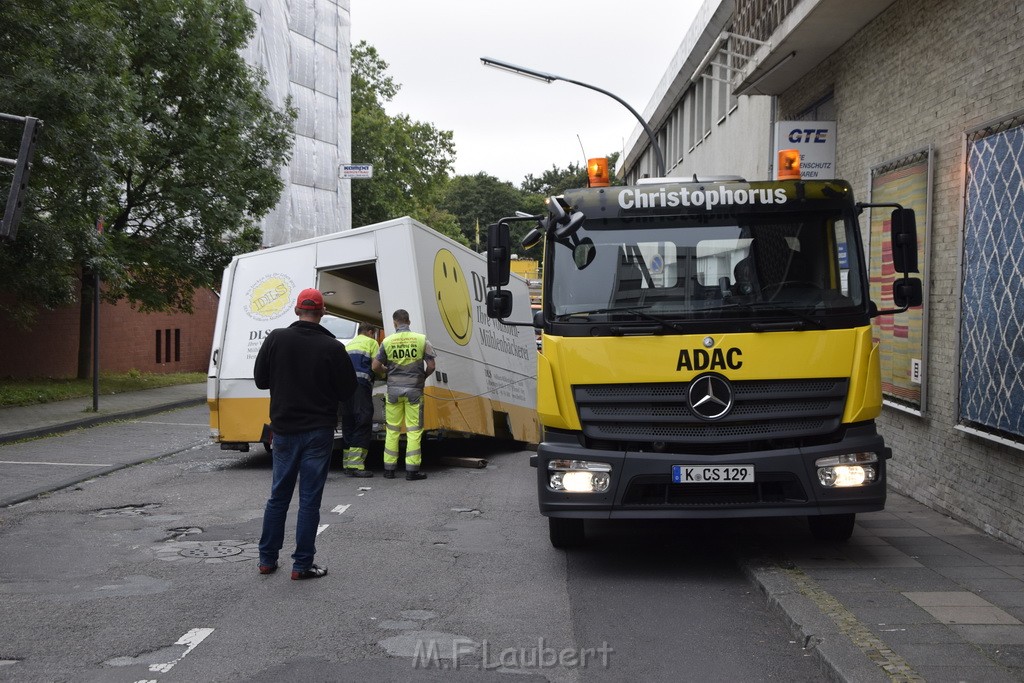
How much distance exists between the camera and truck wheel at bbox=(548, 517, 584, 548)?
7727 millimetres

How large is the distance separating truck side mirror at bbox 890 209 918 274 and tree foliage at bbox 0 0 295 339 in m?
12.8

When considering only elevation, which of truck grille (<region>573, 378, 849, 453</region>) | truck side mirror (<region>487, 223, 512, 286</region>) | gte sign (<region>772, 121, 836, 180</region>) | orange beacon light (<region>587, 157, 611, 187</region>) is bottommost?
truck grille (<region>573, 378, 849, 453</region>)

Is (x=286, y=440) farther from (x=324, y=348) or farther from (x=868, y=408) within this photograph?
(x=868, y=408)

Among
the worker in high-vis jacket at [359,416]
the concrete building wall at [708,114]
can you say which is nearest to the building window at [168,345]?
the concrete building wall at [708,114]

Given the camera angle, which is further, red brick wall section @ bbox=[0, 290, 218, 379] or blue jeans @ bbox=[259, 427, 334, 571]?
red brick wall section @ bbox=[0, 290, 218, 379]

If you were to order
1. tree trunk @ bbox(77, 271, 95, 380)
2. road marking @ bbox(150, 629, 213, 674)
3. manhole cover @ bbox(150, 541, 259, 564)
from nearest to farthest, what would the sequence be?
1. road marking @ bbox(150, 629, 213, 674)
2. manhole cover @ bbox(150, 541, 259, 564)
3. tree trunk @ bbox(77, 271, 95, 380)

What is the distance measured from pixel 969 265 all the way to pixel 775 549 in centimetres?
297

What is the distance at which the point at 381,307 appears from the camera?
13367 mm

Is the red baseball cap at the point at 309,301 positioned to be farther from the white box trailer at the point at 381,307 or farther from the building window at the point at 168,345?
the building window at the point at 168,345

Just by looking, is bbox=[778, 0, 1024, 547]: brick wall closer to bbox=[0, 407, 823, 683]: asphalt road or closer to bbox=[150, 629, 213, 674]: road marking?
bbox=[0, 407, 823, 683]: asphalt road

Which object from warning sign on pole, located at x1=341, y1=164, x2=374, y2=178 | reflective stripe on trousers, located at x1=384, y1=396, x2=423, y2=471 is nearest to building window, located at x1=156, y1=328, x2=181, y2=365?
warning sign on pole, located at x1=341, y1=164, x2=374, y2=178

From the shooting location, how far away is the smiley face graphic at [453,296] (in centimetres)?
1323

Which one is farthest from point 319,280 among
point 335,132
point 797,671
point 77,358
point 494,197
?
point 494,197

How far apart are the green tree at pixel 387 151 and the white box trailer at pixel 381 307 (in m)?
42.0
